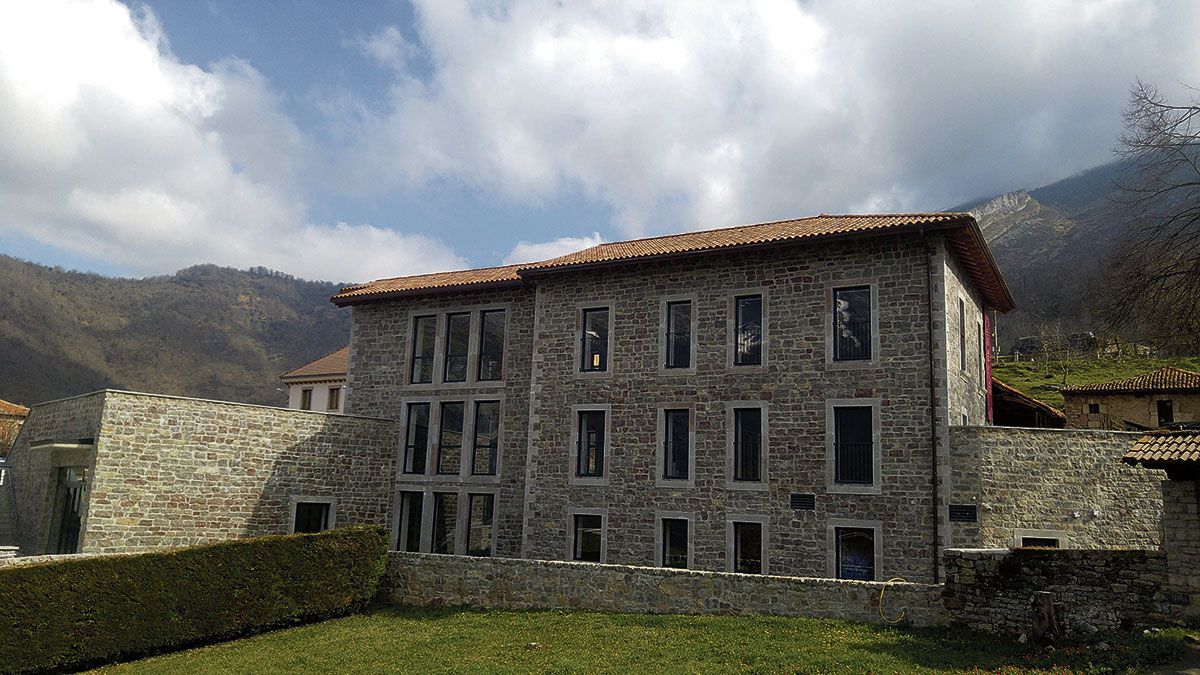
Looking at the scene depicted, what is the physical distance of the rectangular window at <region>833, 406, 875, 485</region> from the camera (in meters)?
17.8

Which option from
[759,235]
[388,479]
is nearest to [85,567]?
[388,479]

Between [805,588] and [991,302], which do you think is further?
[991,302]

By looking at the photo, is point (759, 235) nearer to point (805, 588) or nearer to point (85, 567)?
point (805, 588)

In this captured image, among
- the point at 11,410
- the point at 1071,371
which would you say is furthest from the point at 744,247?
the point at 1071,371

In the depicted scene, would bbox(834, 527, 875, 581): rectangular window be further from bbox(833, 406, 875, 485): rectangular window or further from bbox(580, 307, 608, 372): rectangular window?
bbox(580, 307, 608, 372): rectangular window

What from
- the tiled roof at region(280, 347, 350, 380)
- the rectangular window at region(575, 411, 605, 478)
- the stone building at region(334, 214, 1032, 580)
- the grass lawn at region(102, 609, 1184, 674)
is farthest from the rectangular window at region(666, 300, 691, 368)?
the tiled roof at region(280, 347, 350, 380)

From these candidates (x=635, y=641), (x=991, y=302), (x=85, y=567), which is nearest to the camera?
(x=635, y=641)

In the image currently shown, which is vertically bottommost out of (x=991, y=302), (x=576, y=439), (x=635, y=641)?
(x=635, y=641)

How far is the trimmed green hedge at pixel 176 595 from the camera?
1437 centimetres

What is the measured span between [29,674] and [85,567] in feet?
6.25

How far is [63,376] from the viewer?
78.8 meters

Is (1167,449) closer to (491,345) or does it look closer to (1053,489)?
(1053,489)

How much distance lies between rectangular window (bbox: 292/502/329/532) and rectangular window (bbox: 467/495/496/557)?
398 cm

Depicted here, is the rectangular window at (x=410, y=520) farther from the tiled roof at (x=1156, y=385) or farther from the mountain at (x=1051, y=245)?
the mountain at (x=1051, y=245)
